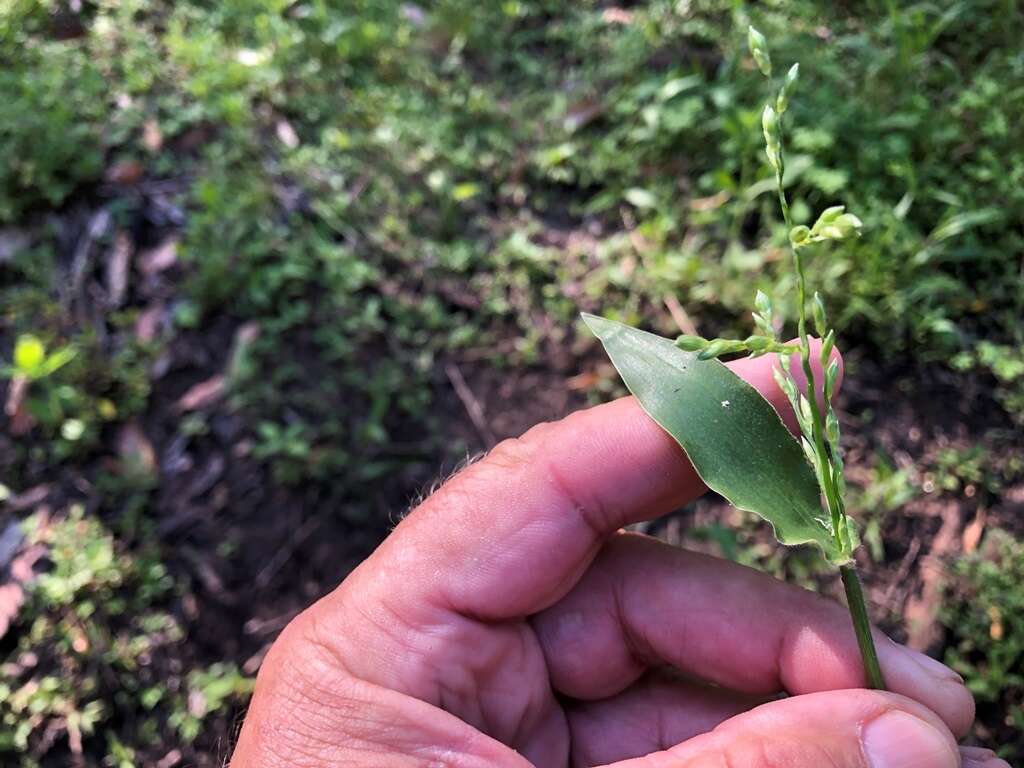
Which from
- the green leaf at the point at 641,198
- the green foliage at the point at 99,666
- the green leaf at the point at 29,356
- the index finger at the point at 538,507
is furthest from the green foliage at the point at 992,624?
the green leaf at the point at 29,356

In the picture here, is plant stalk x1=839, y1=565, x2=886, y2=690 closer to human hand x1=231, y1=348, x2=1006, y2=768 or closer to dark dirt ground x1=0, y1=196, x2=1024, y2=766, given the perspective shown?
human hand x1=231, y1=348, x2=1006, y2=768

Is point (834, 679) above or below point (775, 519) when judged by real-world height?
below

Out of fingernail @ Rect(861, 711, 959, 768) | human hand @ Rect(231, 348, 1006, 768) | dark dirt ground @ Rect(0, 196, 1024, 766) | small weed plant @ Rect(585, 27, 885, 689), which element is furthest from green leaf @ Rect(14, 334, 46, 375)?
fingernail @ Rect(861, 711, 959, 768)

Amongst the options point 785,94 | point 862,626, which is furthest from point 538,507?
point 785,94

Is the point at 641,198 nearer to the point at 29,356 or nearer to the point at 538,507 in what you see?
the point at 538,507

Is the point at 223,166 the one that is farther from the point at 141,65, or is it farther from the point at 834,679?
the point at 834,679

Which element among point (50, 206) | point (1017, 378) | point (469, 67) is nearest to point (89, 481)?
point (50, 206)
